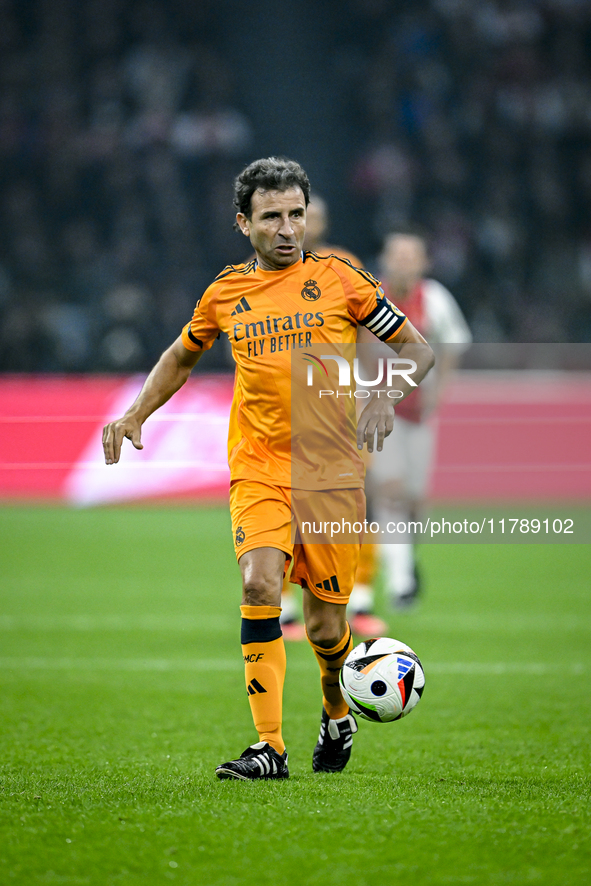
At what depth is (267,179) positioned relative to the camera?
11.9 feet

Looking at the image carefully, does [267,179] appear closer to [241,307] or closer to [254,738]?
[241,307]

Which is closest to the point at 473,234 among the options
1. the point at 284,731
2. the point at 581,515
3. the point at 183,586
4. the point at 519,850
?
the point at 581,515

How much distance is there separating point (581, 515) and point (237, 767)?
345 inches

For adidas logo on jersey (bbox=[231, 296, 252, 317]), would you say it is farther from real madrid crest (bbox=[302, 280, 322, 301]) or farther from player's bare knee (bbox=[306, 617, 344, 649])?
player's bare knee (bbox=[306, 617, 344, 649])

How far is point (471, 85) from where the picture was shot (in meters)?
17.9

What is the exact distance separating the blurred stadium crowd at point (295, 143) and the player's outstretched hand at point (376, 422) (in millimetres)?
11868

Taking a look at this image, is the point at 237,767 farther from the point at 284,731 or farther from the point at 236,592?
the point at 236,592

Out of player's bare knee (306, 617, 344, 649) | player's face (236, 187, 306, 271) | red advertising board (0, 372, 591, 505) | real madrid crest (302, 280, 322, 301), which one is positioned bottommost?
red advertising board (0, 372, 591, 505)

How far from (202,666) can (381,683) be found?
2455 mm

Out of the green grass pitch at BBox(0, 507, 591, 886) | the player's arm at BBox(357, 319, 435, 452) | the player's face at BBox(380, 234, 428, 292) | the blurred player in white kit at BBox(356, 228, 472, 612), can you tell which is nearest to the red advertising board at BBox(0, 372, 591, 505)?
the green grass pitch at BBox(0, 507, 591, 886)

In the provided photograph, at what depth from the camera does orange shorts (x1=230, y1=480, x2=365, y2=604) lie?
139 inches

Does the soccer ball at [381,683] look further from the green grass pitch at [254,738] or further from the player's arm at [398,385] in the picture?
the player's arm at [398,385]

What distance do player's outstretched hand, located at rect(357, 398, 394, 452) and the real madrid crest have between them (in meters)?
0.43

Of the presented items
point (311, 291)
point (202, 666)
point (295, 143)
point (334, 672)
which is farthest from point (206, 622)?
point (295, 143)
